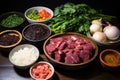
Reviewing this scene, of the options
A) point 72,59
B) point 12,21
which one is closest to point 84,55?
point 72,59

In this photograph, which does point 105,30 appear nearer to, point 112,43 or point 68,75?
point 112,43

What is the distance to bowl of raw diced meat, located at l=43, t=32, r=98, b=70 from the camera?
1.50 meters

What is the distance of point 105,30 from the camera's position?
1687 millimetres

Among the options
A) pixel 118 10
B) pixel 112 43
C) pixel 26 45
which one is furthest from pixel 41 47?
pixel 118 10

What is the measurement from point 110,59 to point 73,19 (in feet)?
1.33

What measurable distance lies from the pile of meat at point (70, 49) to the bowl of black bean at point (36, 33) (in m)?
0.08

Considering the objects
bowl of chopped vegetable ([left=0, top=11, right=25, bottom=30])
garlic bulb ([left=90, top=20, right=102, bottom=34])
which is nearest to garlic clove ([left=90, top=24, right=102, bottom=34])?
garlic bulb ([left=90, top=20, right=102, bottom=34])

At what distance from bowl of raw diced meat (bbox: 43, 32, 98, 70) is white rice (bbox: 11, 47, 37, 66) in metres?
0.09

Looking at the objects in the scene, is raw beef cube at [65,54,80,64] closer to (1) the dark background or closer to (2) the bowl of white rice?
(2) the bowl of white rice

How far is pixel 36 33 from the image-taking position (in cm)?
169

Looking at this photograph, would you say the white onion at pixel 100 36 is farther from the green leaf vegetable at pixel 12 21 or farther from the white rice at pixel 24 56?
the green leaf vegetable at pixel 12 21

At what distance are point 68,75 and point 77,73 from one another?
62mm

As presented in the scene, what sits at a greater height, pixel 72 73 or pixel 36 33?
pixel 36 33

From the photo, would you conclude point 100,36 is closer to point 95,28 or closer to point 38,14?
point 95,28
